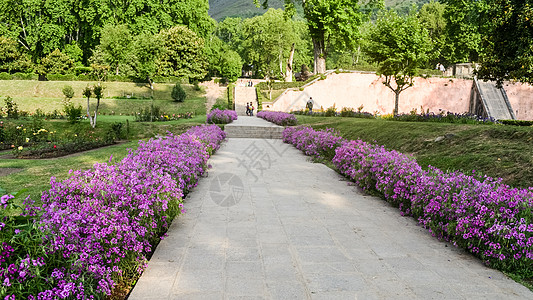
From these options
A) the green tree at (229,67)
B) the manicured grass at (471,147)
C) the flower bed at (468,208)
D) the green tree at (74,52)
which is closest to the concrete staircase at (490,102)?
the manicured grass at (471,147)

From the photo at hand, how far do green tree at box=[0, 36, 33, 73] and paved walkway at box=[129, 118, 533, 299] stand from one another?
43534 mm

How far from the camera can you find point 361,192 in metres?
6.51

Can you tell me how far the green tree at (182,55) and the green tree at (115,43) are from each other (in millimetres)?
4786

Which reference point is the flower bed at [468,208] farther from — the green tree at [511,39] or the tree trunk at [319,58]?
the tree trunk at [319,58]

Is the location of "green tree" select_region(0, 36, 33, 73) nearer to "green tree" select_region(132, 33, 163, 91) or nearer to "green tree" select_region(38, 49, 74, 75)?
"green tree" select_region(38, 49, 74, 75)

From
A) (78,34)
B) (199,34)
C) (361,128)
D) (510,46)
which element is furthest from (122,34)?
(510,46)

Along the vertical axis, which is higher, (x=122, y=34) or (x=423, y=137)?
(x=122, y=34)

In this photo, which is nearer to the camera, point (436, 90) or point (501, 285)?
point (501, 285)

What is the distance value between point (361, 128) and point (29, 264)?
12.6m

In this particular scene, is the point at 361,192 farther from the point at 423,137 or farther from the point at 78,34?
the point at 78,34

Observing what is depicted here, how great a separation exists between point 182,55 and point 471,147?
3702cm

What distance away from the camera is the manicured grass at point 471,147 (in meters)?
6.07

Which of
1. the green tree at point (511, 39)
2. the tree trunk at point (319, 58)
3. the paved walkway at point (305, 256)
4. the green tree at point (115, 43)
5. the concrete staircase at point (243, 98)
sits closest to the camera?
the paved walkway at point (305, 256)

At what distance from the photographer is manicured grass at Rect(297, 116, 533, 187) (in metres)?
6.07
